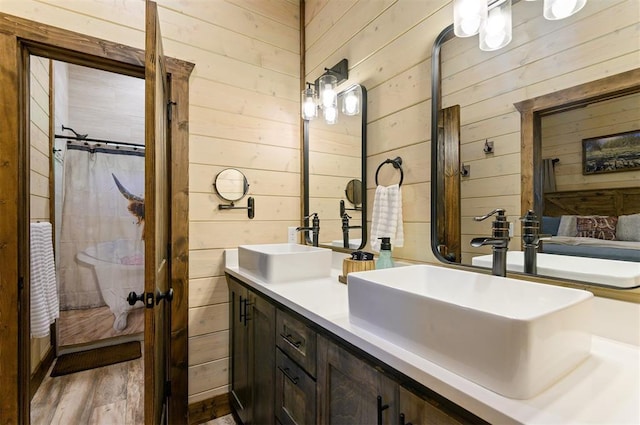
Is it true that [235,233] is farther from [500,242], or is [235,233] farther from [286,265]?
[500,242]

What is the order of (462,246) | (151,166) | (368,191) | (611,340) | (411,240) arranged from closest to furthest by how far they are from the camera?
(611,340), (151,166), (462,246), (411,240), (368,191)

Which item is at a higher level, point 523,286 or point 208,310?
point 523,286

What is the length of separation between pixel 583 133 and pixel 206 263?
185 centimetres

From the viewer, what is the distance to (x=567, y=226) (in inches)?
35.7

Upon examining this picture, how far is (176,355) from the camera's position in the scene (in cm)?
177

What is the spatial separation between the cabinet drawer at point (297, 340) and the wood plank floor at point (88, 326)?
2.38m

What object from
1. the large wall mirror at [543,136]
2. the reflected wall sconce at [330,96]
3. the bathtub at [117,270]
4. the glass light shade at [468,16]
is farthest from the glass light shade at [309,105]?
the bathtub at [117,270]

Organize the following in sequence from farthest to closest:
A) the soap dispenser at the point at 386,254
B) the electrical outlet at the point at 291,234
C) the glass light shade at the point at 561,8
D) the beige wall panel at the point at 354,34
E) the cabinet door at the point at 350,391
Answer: the electrical outlet at the point at 291,234
the beige wall panel at the point at 354,34
the soap dispenser at the point at 386,254
the glass light shade at the point at 561,8
the cabinet door at the point at 350,391

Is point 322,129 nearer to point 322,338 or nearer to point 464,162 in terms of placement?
point 464,162

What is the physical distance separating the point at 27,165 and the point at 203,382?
4.90 feet

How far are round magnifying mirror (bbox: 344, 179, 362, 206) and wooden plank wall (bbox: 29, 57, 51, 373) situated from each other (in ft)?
6.56

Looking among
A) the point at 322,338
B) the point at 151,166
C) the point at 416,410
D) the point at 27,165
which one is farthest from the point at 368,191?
the point at 27,165

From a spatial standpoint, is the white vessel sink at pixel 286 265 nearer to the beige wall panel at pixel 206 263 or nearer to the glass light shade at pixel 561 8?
the beige wall panel at pixel 206 263

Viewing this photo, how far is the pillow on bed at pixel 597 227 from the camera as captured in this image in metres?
0.83
